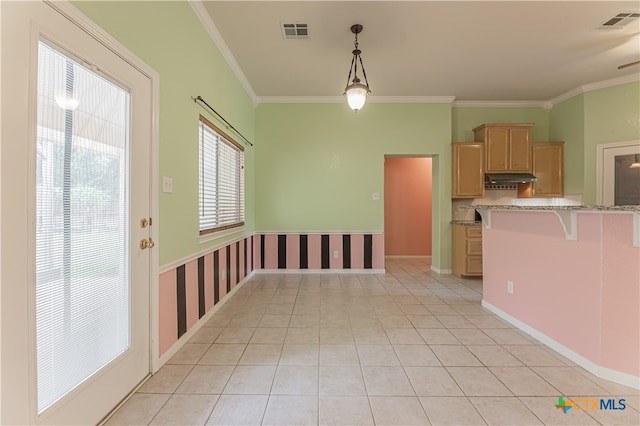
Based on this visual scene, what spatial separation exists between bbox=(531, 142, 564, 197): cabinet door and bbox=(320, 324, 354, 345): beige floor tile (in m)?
4.53

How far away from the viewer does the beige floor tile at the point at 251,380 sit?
176 cm

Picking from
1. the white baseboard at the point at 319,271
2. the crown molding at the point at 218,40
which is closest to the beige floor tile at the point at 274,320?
the white baseboard at the point at 319,271

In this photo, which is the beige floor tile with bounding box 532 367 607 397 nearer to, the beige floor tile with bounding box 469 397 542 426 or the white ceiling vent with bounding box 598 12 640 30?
the beige floor tile with bounding box 469 397 542 426

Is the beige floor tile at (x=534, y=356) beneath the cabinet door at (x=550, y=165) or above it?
beneath

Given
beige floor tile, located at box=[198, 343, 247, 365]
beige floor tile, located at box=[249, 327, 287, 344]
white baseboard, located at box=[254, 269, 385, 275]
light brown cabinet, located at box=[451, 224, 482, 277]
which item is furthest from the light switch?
light brown cabinet, located at box=[451, 224, 482, 277]

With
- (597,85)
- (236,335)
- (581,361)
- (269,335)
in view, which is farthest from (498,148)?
(236,335)

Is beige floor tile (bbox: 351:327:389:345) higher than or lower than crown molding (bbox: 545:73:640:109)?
lower

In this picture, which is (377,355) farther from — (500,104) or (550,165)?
(500,104)

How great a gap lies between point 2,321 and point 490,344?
3.03 metres

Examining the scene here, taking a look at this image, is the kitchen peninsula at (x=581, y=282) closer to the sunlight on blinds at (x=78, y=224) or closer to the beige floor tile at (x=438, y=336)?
the beige floor tile at (x=438, y=336)

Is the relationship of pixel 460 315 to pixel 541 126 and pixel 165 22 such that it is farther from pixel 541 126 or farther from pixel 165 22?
pixel 541 126

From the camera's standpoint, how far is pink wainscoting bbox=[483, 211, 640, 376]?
184cm

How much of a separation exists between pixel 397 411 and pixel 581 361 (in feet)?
5.07

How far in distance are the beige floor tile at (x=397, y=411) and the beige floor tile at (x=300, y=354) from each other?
578mm
